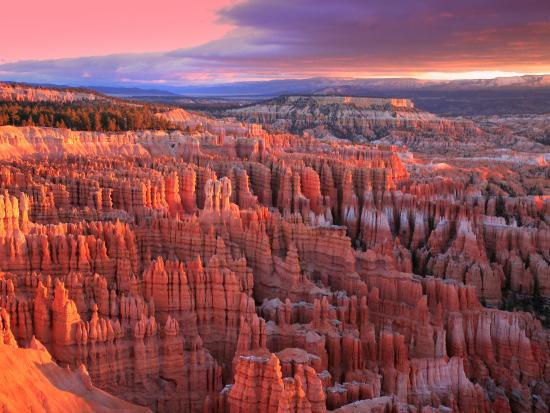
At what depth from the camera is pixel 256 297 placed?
1001 inches

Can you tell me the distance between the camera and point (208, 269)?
74.8ft

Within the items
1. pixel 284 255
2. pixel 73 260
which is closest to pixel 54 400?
pixel 73 260

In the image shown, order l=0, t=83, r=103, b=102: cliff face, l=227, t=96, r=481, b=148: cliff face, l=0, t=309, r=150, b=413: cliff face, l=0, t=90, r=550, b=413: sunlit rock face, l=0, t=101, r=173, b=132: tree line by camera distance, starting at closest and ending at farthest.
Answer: l=0, t=309, r=150, b=413: cliff face
l=0, t=90, r=550, b=413: sunlit rock face
l=0, t=101, r=173, b=132: tree line
l=0, t=83, r=103, b=102: cliff face
l=227, t=96, r=481, b=148: cliff face

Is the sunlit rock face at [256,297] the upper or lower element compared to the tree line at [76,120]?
lower

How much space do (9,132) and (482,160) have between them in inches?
1808

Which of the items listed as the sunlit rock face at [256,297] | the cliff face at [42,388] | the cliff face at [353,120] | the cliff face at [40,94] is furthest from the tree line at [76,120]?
the cliff face at [353,120]

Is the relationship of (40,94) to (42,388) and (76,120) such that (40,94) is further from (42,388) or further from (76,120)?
(42,388)

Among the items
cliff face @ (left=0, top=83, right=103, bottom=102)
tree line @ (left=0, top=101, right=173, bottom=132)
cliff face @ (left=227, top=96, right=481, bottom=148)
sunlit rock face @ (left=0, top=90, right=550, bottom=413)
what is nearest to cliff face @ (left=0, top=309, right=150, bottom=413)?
sunlit rock face @ (left=0, top=90, right=550, bottom=413)

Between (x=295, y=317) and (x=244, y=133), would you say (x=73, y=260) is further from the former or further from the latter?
(x=244, y=133)

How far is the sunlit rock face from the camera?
61.2 feet

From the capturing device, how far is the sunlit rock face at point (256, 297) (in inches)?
734

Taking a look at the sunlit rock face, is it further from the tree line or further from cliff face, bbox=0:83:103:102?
cliff face, bbox=0:83:103:102

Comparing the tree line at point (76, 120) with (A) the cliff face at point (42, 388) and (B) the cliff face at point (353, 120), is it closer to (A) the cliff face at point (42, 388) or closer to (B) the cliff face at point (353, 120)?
(A) the cliff face at point (42, 388)

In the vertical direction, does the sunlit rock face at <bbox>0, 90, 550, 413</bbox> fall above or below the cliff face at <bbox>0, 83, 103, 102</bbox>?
below
